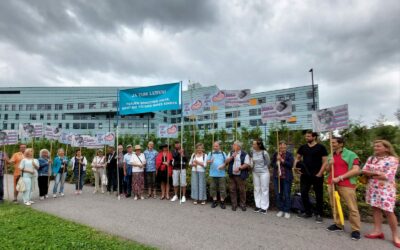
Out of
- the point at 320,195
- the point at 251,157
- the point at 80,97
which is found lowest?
the point at 320,195

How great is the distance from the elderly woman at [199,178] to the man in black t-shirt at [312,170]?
2857mm

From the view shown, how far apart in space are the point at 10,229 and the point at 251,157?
5962 millimetres

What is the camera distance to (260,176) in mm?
6695

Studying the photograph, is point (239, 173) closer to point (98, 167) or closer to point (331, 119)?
point (331, 119)

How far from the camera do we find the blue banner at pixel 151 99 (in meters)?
8.45

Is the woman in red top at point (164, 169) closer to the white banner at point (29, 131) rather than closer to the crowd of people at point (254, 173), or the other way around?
the crowd of people at point (254, 173)

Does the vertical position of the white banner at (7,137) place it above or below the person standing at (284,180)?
above

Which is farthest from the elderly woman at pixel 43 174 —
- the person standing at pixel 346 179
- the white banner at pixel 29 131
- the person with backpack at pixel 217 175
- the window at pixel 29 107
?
the window at pixel 29 107

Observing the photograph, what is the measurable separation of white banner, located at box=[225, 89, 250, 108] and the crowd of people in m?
1.49

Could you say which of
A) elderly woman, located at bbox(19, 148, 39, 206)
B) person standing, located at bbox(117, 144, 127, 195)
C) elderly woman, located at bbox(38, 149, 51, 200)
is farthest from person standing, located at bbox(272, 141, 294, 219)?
elderly woman, located at bbox(38, 149, 51, 200)

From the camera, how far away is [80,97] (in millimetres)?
60031

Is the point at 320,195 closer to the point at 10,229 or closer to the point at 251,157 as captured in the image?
the point at 251,157

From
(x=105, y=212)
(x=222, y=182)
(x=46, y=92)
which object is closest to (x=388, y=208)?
(x=222, y=182)

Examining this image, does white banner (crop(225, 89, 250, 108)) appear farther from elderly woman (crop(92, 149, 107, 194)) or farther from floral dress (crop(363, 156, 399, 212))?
elderly woman (crop(92, 149, 107, 194))
